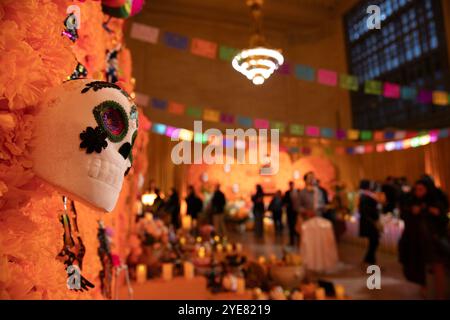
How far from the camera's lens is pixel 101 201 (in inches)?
28.2

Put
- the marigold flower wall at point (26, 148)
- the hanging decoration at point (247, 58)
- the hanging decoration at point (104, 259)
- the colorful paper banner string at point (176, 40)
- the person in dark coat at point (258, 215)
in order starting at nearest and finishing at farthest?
the marigold flower wall at point (26, 148), the hanging decoration at point (247, 58), the hanging decoration at point (104, 259), the colorful paper banner string at point (176, 40), the person in dark coat at point (258, 215)

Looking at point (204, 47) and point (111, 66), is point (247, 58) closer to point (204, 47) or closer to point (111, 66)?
point (111, 66)

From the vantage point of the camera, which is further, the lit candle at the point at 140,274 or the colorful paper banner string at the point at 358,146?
the colorful paper banner string at the point at 358,146

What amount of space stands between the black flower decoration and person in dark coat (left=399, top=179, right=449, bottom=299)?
3864 mm

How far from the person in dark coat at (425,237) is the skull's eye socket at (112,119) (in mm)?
3821

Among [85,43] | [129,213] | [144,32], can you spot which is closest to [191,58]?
[144,32]

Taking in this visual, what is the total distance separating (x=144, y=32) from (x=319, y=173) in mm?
9871

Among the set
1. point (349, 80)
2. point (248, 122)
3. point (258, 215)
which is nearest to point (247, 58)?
point (349, 80)

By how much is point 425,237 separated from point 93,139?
3899 mm

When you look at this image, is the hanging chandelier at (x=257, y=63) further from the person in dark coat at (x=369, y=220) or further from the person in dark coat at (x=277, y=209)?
the person in dark coat at (x=277, y=209)

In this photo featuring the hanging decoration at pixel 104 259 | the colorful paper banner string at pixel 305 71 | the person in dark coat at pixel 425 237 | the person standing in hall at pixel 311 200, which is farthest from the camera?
the person standing in hall at pixel 311 200

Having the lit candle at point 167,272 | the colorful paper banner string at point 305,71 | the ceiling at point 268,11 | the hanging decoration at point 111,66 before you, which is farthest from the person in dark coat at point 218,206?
the ceiling at point 268,11


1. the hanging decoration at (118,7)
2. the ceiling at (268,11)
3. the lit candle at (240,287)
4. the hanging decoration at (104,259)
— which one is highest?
the ceiling at (268,11)

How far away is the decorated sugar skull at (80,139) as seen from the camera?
0.68m
